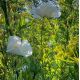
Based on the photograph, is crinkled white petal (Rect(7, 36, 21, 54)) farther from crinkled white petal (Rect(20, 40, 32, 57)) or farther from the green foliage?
the green foliage

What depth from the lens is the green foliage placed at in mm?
2242

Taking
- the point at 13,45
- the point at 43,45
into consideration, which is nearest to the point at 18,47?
the point at 13,45

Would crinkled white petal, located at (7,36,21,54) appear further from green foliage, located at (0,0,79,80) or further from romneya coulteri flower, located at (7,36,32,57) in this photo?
green foliage, located at (0,0,79,80)

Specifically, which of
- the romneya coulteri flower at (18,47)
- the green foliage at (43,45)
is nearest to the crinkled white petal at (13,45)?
the romneya coulteri flower at (18,47)

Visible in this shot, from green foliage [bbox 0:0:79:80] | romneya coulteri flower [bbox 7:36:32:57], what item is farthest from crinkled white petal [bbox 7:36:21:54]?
green foliage [bbox 0:0:79:80]

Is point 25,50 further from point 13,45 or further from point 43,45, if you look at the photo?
point 43,45

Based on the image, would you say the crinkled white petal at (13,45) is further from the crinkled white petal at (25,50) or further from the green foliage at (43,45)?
the green foliage at (43,45)

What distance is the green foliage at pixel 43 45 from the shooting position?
7.36 ft

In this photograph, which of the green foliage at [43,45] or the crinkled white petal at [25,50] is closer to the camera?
the crinkled white petal at [25,50]

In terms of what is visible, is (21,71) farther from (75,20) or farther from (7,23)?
(75,20)

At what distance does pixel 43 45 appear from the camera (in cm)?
279

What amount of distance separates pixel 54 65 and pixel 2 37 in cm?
52

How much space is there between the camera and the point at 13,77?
6.74ft

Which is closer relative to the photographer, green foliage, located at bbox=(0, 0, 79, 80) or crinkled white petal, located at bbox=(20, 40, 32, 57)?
crinkled white petal, located at bbox=(20, 40, 32, 57)
